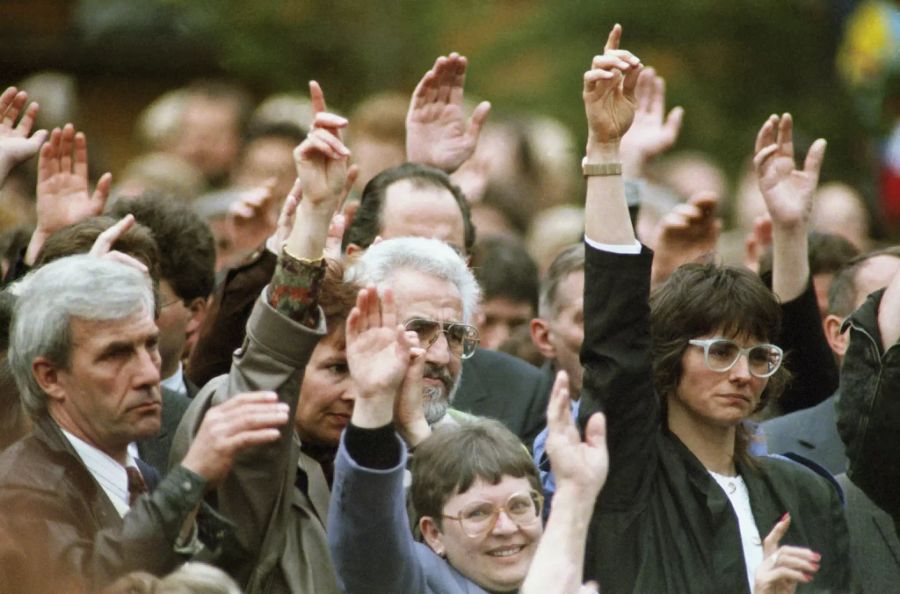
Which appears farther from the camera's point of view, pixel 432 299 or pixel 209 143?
pixel 209 143

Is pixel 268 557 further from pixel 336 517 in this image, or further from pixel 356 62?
pixel 356 62

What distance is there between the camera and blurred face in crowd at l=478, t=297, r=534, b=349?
8289 mm

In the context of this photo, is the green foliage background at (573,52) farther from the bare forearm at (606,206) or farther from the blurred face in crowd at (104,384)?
the blurred face in crowd at (104,384)

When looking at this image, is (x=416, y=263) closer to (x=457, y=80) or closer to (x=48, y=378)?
(x=48, y=378)

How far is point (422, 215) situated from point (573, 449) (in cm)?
210

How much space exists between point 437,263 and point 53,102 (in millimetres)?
7036

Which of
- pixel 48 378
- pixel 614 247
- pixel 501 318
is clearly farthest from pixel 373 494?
pixel 501 318

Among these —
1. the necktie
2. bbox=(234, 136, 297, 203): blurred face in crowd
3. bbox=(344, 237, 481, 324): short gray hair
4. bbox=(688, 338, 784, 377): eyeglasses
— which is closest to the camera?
A: the necktie

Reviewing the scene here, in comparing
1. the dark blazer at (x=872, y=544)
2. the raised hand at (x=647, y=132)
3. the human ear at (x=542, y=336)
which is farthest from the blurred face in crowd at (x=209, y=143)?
the dark blazer at (x=872, y=544)

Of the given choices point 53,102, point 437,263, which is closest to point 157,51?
point 53,102

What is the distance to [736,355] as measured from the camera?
5539 millimetres

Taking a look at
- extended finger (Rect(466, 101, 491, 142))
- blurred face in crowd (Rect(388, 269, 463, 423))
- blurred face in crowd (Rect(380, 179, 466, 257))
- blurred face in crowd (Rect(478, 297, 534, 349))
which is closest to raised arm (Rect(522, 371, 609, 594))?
blurred face in crowd (Rect(388, 269, 463, 423))

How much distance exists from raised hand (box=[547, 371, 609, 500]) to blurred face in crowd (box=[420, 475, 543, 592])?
1.17 ft

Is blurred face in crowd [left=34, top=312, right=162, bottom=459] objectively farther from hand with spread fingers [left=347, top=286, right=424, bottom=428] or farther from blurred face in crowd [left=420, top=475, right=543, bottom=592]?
blurred face in crowd [left=420, top=475, right=543, bottom=592]
